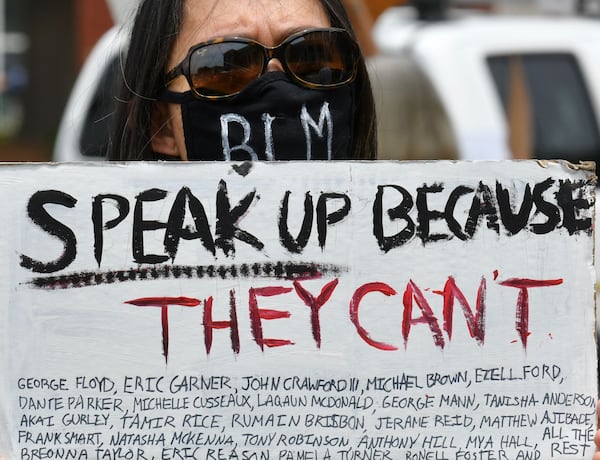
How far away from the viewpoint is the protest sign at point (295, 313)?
196cm

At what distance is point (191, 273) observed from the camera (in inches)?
77.9

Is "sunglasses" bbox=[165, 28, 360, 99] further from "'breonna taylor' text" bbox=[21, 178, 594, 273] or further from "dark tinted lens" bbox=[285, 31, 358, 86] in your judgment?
"'breonna taylor' text" bbox=[21, 178, 594, 273]

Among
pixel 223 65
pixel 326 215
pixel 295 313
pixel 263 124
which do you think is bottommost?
pixel 295 313

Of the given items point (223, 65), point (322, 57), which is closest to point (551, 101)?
point (322, 57)

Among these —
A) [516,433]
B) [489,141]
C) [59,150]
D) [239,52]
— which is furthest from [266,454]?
[59,150]

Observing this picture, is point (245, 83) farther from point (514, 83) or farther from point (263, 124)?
point (514, 83)

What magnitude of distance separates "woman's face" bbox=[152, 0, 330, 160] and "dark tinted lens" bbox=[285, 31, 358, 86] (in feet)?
0.13

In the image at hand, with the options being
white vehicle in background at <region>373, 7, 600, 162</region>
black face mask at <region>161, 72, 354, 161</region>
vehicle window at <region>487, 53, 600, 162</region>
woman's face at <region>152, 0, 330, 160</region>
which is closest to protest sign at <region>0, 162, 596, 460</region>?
black face mask at <region>161, 72, 354, 161</region>

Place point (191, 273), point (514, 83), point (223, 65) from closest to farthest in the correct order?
point (191, 273) < point (223, 65) < point (514, 83)

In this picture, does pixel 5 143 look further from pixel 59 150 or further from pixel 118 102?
pixel 118 102

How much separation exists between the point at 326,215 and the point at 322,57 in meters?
0.45

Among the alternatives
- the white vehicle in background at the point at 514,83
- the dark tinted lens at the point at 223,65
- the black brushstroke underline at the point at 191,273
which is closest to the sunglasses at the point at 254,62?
the dark tinted lens at the point at 223,65

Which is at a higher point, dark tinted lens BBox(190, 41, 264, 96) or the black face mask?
dark tinted lens BBox(190, 41, 264, 96)

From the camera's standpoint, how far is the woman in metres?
2.28
